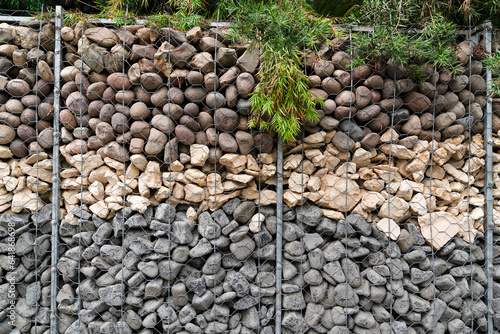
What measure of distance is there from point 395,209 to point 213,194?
0.98 meters

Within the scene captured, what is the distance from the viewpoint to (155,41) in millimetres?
1584

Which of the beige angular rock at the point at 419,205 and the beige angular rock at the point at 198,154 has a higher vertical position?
the beige angular rock at the point at 198,154

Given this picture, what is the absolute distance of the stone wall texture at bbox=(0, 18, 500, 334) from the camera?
152 cm

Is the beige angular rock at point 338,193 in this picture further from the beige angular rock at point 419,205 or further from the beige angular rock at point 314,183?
the beige angular rock at point 419,205

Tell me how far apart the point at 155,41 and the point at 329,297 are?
165cm

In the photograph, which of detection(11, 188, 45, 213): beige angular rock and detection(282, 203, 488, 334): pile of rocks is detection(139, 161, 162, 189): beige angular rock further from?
detection(282, 203, 488, 334): pile of rocks

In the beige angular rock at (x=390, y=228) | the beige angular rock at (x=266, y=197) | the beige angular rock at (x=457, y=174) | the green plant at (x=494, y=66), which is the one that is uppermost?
the green plant at (x=494, y=66)

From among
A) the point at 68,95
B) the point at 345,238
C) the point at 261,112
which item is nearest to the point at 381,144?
the point at 345,238

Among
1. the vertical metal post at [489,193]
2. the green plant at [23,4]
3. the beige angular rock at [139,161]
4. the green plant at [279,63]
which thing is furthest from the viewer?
the green plant at [23,4]

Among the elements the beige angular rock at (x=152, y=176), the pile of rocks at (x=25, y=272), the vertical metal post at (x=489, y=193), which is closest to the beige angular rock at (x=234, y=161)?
the beige angular rock at (x=152, y=176)

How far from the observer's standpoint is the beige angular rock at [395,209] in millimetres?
1575

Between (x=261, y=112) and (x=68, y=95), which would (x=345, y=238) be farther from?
(x=68, y=95)

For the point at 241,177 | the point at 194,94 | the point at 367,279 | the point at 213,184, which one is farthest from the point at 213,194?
the point at 367,279

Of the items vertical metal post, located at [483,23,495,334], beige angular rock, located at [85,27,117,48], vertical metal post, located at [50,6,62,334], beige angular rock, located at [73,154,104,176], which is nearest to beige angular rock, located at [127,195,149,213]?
beige angular rock, located at [73,154,104,176]
